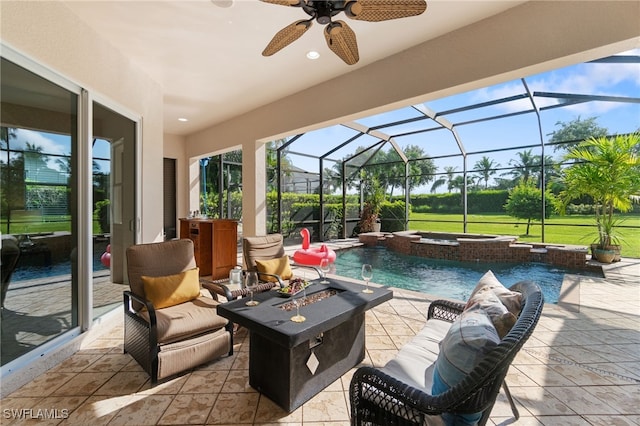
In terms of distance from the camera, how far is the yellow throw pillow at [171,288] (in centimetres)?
243

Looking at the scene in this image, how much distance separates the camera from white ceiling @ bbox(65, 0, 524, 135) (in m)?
2.68

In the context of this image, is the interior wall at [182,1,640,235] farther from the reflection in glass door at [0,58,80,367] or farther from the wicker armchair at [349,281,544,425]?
the reflection in glass door at [0,58,80,367]

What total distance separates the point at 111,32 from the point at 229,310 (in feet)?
10.7

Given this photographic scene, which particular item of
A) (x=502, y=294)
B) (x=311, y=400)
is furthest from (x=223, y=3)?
(x=311, y=400)

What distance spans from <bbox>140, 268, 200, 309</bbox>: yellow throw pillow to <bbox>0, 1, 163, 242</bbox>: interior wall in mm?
1797

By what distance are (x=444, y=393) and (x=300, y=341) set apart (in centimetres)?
80

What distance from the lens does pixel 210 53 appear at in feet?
11.4

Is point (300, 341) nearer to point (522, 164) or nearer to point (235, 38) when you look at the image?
point (235, 38)

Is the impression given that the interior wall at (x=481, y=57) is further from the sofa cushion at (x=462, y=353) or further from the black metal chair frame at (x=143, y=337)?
the black metal chair frame at (x=143, y=337)

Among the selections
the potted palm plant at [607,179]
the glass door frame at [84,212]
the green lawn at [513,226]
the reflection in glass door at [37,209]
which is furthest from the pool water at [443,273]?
the reflection in glass door at [37,209]

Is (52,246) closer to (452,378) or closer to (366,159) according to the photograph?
(452,378)

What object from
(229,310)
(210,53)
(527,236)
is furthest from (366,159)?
(229,310)

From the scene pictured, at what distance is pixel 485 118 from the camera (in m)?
6.56

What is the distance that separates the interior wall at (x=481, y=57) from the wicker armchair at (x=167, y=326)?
2.96 metres
